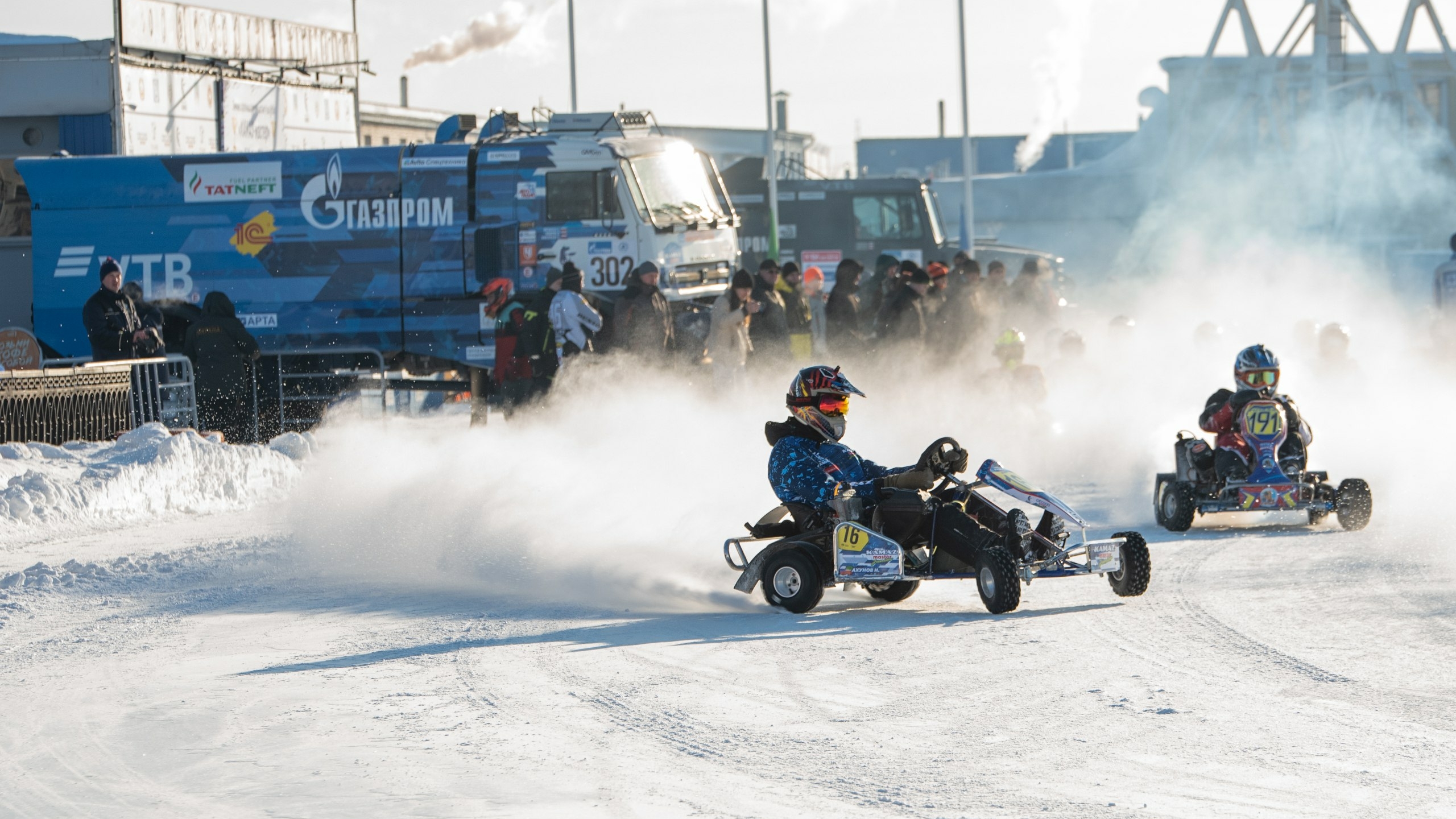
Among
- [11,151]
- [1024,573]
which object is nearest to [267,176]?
[11,151]

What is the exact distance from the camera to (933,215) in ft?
98.3

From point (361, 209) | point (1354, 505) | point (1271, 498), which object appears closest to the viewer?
point (1354, 505)

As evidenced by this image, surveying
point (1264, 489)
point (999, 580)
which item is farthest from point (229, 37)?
point (999, 580)

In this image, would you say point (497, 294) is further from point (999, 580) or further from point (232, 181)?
point (999, 580)

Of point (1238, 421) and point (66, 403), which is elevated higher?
point (66, 403)

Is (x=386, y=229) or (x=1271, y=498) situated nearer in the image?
(x=1271, y=498)

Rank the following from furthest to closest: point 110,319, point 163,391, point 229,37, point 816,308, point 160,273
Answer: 1. point 229,37
2. point 816,308
3. point 160,273
4. point 163,391
5. point 110,319

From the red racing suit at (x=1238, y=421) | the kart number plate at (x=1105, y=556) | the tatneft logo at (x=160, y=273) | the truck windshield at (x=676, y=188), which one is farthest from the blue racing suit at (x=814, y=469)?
the tatneft logo at (x=160, y=273)

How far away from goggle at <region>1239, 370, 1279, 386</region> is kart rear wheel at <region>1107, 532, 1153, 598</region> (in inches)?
158

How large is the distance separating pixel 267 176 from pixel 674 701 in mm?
14027

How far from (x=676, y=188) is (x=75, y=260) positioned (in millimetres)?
7062

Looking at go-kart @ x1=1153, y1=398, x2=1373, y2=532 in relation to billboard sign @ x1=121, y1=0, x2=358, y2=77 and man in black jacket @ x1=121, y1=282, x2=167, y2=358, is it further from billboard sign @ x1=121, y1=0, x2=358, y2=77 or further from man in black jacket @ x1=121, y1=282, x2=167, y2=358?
billboard sign @ x1=121, y1=0, x2=358, y2=77

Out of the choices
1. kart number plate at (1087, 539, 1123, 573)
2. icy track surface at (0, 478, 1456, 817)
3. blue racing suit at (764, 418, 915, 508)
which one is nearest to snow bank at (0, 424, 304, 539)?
icy track surface at (0, 478, 1456, 817)

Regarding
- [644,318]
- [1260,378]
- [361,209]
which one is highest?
[361,209]
